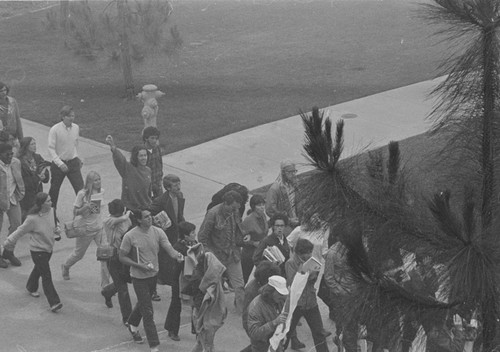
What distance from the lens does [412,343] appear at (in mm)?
4246

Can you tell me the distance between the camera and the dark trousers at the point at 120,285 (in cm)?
946

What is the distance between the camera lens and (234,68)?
69.9ft

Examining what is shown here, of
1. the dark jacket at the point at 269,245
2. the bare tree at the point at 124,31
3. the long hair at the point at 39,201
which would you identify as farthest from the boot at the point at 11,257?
the bare tree at the point at 124,31

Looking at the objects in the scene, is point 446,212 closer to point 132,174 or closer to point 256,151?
point 132,174

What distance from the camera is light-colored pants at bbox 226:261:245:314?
33.0 ft

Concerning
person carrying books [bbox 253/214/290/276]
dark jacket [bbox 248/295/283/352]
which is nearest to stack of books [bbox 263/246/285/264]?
person carrying books [bbox 253/214/290/276]

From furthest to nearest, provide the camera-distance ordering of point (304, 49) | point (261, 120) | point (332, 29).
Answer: point (332, 29), point (304, 49), point (261, 120)

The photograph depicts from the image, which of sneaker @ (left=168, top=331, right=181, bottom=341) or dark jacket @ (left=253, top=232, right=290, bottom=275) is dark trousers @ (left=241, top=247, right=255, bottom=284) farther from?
Answer: sneaker @ (left=168, top=331, right=181, bottom=341)

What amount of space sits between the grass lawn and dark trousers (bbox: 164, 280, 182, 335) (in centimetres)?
632

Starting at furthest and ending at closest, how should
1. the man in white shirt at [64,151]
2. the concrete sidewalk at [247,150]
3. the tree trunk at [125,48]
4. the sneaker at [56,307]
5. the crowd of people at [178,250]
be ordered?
the tree trunk at [125,48] < the concrete sidewalk at [247,150] < the man in white shirt at [64,151] < the sneaker at [56,307] < the crowd of people at [178,250]

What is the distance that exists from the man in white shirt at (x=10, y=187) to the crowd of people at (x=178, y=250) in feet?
0.04

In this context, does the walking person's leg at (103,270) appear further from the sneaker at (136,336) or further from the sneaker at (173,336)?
the sneaker at (173,336)

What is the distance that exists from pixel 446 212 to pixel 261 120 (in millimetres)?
13334

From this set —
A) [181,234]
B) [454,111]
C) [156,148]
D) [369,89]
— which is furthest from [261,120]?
[454,111]
